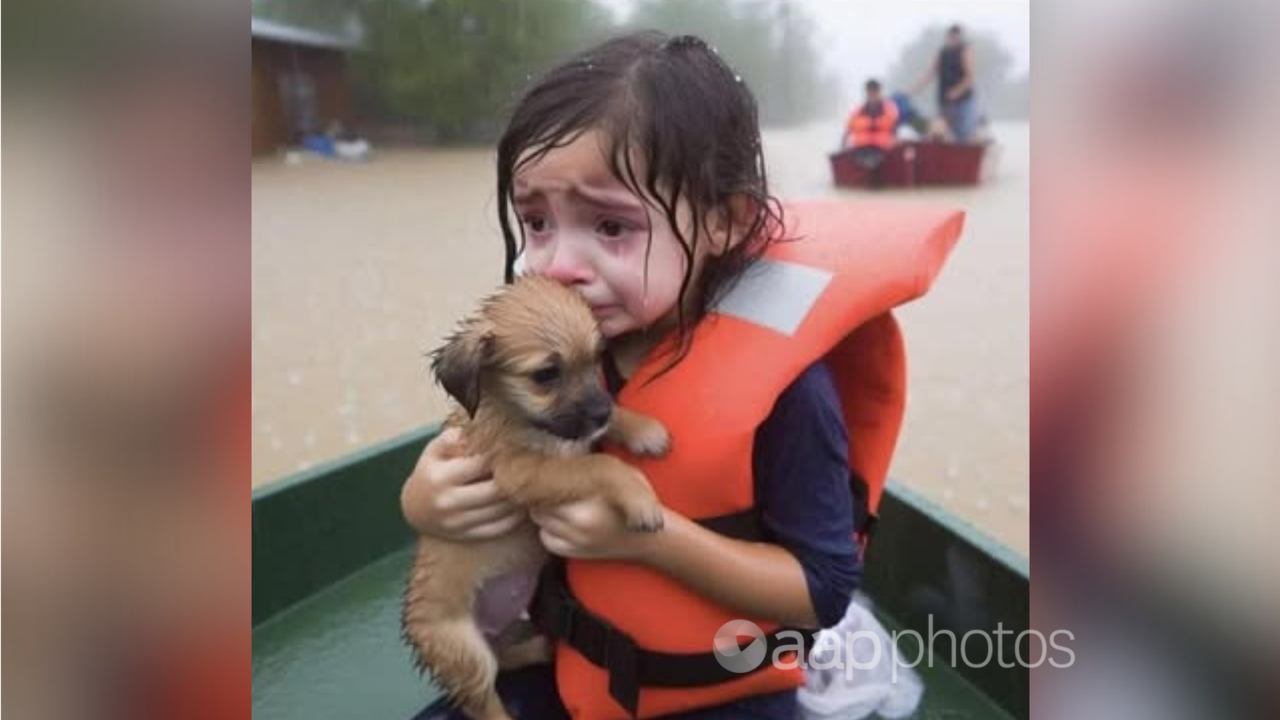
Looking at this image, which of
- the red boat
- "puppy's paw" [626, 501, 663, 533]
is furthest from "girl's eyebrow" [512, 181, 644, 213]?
the red boat

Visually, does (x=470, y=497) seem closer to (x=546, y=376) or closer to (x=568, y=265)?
(x=546, y=376)

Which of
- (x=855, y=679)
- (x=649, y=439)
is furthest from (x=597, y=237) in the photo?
(x=855, y=679)

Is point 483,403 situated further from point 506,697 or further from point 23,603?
point 23,603

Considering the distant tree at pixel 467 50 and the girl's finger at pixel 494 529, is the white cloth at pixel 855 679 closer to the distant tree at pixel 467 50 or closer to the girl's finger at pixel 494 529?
the girl's finger at pixel 494 529

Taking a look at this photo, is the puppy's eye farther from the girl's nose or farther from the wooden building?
the wooden building

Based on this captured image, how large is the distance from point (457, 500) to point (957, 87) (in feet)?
52.3

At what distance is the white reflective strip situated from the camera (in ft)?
5.74

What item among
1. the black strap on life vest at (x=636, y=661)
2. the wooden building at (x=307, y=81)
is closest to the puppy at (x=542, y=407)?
the black strap on life vest at (x=636, y=661)

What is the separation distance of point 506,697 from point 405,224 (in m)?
11.4

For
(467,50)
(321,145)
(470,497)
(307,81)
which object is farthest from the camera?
(321,145)

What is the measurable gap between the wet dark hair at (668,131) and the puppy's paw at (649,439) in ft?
0.40

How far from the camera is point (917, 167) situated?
14766mm

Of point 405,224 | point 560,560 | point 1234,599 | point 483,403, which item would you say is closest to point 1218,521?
point 1234,599

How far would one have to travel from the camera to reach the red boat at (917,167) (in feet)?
47.4
